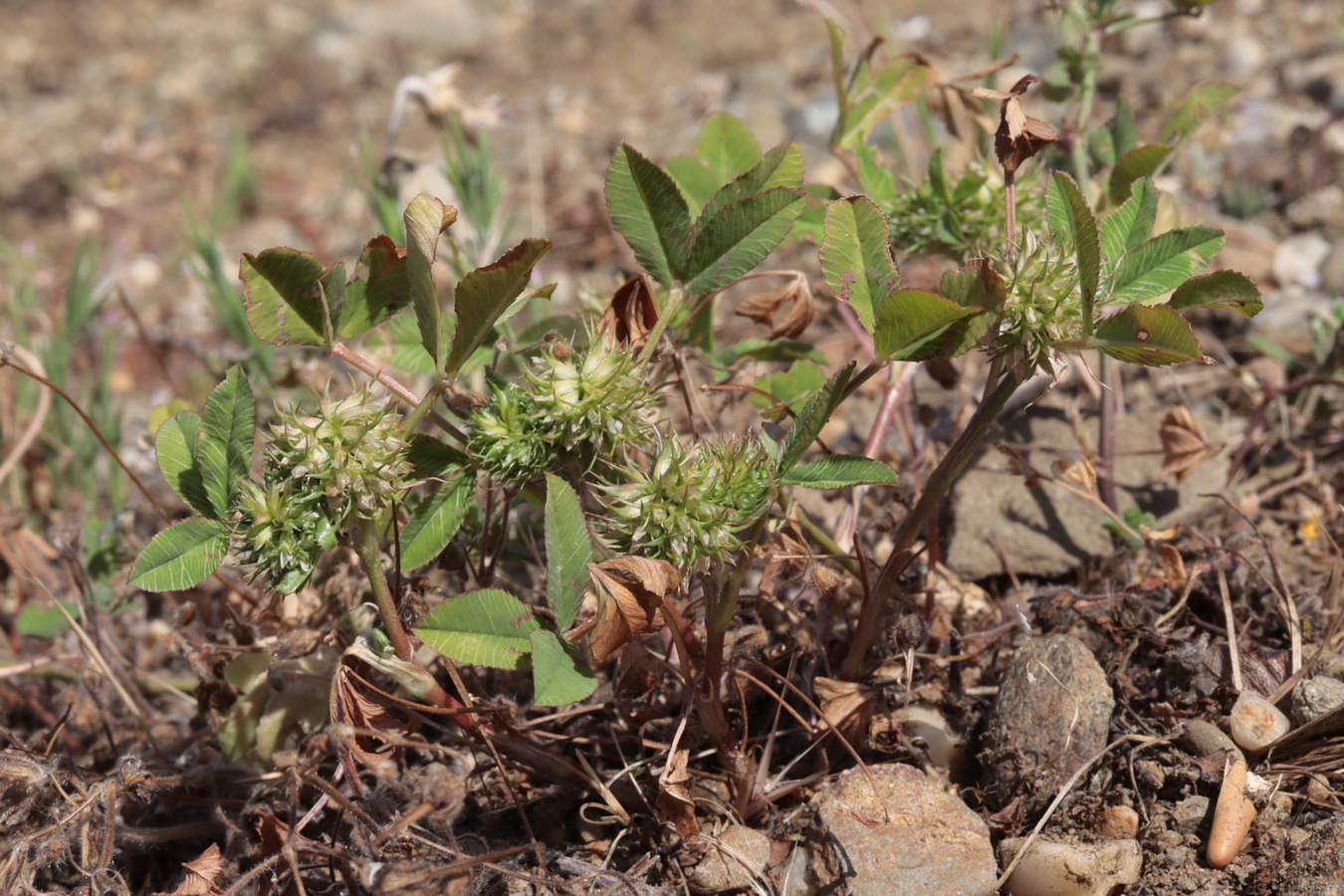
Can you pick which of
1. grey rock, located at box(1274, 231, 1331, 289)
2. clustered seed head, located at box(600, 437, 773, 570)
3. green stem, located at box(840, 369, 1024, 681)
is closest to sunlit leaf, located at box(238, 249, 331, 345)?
clustered seed head, located at box(600, 437, 773, 570)

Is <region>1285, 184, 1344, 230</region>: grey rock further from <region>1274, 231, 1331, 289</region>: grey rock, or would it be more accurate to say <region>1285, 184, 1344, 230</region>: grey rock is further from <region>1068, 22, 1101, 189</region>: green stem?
<region>1068, 22, 1101, 189</region>: green stem

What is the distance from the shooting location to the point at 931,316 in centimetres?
136

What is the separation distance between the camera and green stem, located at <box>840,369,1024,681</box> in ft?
4.78

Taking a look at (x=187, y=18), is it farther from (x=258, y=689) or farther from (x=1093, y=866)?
(x=1093, y=866)

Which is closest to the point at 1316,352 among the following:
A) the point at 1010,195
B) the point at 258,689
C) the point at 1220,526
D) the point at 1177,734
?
the point at 1220,526

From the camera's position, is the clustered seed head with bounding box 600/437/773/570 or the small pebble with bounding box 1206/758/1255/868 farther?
the small pebble with bounding box 1206/758/1255/868

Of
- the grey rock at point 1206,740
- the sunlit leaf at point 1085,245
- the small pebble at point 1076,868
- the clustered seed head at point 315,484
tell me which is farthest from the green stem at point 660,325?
the grey rock at point 1206,740

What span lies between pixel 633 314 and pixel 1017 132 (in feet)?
2.19

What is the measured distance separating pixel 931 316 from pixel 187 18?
697 cm

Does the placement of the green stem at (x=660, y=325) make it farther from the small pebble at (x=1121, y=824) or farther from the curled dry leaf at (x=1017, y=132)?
the small pebble at (x=1121, y=824)

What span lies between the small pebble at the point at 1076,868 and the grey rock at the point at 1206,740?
0.22 meters

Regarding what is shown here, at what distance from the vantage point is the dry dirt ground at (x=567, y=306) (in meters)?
1.72

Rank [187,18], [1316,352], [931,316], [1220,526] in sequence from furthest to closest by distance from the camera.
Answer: [187,18]
[1316,352]
[1220,526]
[931,316]

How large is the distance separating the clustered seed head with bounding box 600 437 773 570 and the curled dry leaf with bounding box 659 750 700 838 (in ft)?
1.27
